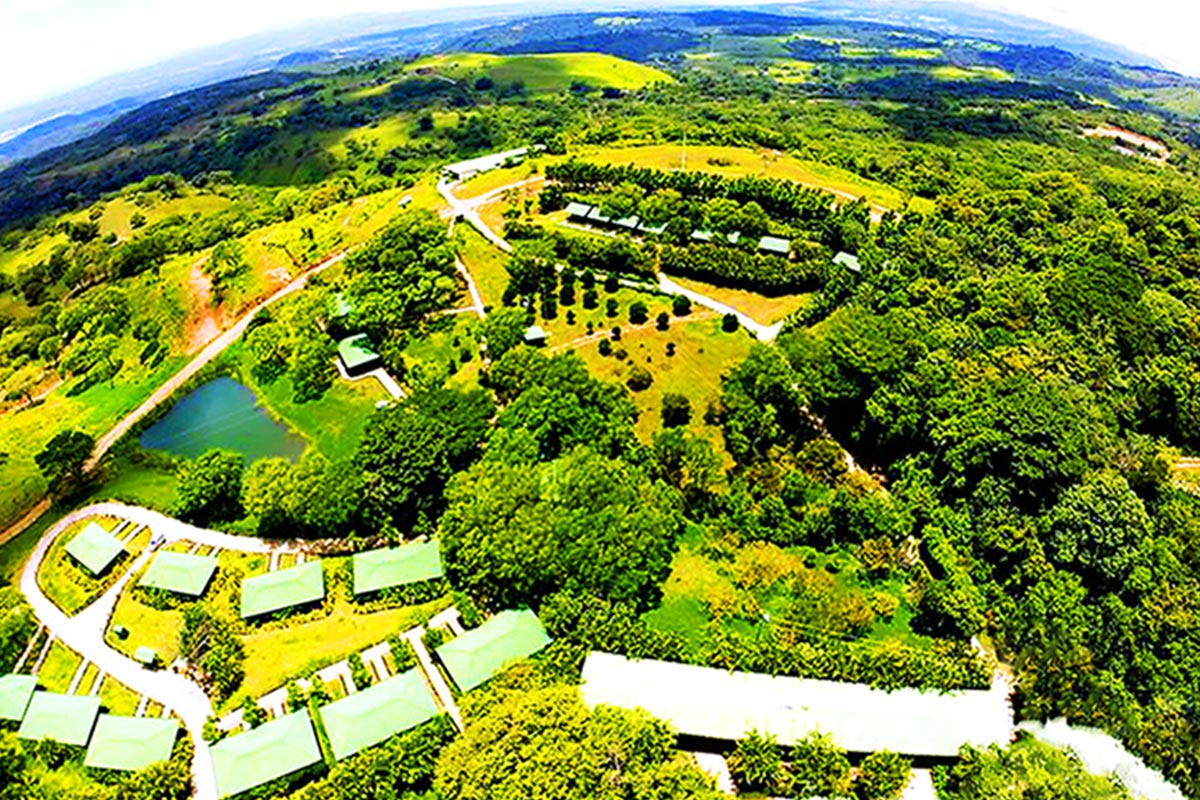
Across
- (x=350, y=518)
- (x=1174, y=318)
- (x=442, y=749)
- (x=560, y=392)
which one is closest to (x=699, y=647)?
(x=442, y=749)

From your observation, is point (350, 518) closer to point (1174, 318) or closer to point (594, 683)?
point (594, 683)

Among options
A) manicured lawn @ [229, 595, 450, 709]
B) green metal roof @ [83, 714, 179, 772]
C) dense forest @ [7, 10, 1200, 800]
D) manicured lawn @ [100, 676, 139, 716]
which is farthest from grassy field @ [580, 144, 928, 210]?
green metal roof @ [83, 714, 179, 772]

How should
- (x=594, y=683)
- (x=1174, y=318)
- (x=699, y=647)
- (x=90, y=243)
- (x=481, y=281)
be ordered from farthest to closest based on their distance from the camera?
1. (x=90, y=243)
2. (x=481, y=281)
3. (x=1174, y=318)
4. (x=699, y=647)
5. (x=594, y=683)

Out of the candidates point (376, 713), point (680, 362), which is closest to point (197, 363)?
point (680, 362)

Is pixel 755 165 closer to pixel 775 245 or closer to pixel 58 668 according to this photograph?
pixel 775 245

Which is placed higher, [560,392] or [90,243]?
[560,392]

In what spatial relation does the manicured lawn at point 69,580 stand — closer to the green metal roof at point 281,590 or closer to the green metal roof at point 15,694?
Result: the green metal roof at point 15,694

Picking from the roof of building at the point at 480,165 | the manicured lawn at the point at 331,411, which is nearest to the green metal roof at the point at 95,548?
the manicured lawn at the point at 331,411
